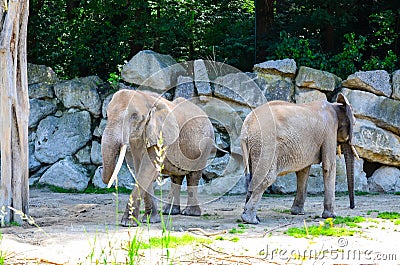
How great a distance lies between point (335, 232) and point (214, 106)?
19.4 ft

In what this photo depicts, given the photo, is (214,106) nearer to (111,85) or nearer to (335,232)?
(111,85)

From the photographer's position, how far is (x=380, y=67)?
1303cm

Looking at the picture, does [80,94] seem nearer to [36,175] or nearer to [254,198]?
[36,175]

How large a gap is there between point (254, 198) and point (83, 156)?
5.31 metres

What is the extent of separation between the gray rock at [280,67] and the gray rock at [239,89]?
1.00 ft

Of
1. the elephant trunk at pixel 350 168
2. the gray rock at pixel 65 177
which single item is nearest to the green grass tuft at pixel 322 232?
the elephant trunk at pixel 350 168

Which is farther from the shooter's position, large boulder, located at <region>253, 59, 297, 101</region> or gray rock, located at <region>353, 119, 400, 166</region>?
large boulder, located at <region>253, 59, 297, 101</region>

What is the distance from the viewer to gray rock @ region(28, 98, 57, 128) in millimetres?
12795

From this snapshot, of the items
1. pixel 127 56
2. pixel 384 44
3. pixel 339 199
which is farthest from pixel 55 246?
pixel 384 44

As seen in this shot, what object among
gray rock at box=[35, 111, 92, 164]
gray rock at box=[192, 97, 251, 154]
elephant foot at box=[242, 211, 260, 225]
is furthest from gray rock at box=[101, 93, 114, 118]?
elephant foot at box=[242, 211, 260, 225]

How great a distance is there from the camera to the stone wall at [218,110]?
12.2 metres

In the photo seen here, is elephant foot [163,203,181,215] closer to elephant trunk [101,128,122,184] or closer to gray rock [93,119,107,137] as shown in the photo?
elephant trunk [101,128,122,184]

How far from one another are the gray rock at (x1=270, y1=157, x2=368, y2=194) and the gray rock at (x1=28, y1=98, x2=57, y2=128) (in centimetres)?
444

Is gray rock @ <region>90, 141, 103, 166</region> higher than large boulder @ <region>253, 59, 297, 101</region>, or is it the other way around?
large boulder @ <region>253, 59, 297, 101</region>
